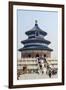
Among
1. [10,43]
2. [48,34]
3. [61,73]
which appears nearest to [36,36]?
[48,34]

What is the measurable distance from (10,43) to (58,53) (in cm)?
53

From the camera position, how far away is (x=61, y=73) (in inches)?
88.6

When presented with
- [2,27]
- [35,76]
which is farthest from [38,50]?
[2,27]

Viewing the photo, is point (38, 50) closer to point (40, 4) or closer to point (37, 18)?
point (37, 18)

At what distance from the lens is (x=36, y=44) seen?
2193 mm

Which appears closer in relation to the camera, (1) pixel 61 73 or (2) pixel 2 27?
(2) pixel 2 27

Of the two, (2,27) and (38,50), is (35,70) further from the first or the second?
(2,27)

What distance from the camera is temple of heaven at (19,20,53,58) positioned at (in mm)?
2170

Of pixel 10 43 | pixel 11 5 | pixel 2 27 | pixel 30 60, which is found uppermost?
pixel 11 5

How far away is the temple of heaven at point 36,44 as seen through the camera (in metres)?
2.17

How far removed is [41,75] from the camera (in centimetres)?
219

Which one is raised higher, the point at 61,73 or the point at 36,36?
the point at 36,36

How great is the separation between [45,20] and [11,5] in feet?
1.28

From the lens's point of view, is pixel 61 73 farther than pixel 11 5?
Yes
